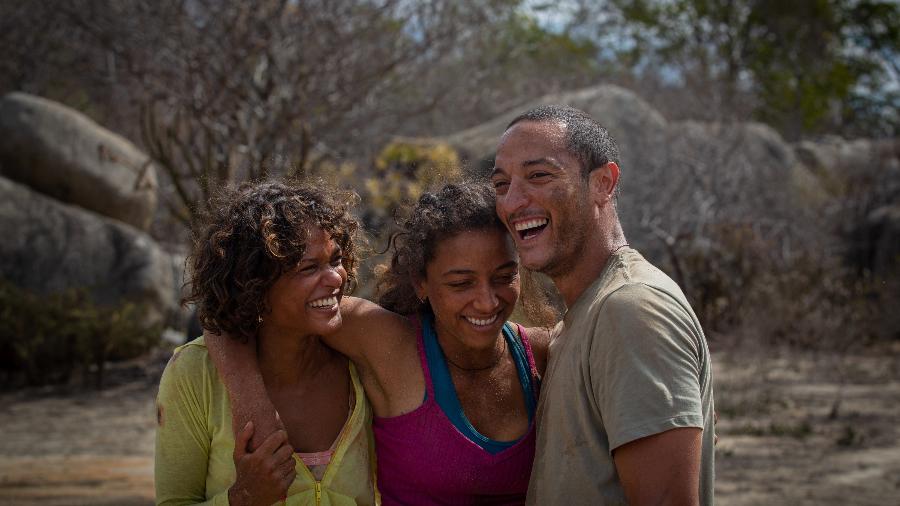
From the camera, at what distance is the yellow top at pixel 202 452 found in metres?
2.70

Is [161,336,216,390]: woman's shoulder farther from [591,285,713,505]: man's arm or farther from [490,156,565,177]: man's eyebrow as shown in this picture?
[591,285,713,505]: man's arm

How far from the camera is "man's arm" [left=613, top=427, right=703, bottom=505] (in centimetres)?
218

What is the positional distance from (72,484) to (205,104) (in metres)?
3.53

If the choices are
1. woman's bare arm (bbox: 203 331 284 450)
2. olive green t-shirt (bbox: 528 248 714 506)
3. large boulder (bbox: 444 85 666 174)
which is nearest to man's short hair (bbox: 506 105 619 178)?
olive green t-shirt (bbox: 528 248 714 506)

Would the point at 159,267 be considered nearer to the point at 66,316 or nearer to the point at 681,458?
the point at 66,316

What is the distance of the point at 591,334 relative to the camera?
7.78 feet

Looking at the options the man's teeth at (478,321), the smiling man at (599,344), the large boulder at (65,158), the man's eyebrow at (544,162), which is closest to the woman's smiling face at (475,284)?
the man's teeth at (478,321)

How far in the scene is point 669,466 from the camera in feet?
7.16

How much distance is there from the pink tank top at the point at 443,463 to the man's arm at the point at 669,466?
68 centimetres

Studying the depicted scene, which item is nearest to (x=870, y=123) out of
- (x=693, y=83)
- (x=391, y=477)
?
(x=693, y=83)

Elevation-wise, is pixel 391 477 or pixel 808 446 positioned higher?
pixel 391 477

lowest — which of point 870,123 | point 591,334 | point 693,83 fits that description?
point 870,123

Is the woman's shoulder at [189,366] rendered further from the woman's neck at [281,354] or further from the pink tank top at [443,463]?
the pink tank top at [443,463]

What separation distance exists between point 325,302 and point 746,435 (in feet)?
16.8
